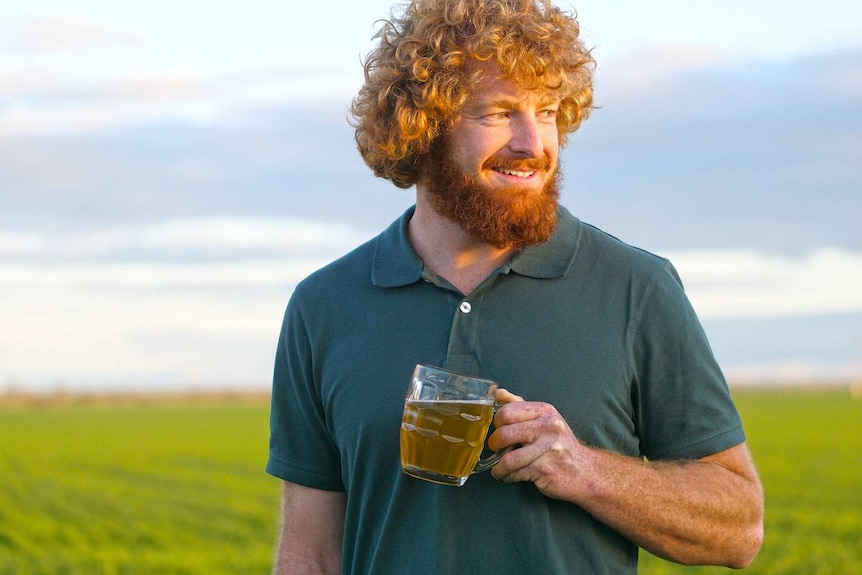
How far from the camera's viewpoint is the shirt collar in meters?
3.14

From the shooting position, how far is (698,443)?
119 inches

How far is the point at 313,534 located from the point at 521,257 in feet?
3.35

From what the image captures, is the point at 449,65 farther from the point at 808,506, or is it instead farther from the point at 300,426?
the point at 808,506

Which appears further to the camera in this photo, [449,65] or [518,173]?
[449,65]

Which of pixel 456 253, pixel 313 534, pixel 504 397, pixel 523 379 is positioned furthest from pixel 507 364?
pixel 313 534

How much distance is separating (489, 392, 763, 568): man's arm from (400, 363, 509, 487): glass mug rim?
1.8 inches

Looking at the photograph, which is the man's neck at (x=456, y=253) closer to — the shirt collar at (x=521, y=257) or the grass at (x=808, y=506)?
the shirt collar at (x=521, y=257)

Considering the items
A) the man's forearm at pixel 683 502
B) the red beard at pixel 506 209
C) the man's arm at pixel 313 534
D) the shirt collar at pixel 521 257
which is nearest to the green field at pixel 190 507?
the man's arm at pixel 313 534

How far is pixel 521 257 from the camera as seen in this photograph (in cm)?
315

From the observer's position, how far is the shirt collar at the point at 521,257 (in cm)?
314

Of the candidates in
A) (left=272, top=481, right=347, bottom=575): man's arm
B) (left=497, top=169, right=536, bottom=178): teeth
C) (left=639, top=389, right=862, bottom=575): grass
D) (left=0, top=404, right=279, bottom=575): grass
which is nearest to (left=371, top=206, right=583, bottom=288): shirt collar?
(left=497, top=169, right=536, bottom=178): teeth

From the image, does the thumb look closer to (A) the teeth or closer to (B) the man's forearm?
(B) the man's forearm

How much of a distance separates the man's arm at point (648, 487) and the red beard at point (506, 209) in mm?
520

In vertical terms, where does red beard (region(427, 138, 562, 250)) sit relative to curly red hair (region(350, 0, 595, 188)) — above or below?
below
